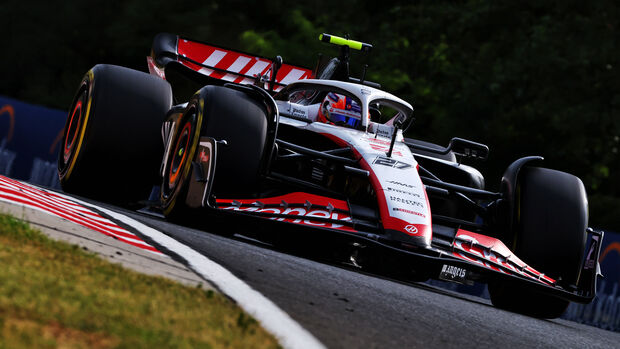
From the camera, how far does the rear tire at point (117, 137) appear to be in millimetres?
8422

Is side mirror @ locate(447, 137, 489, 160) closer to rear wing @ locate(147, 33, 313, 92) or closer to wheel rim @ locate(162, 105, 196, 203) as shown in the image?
wheel rim @ locate(162, 105, 196, 203)

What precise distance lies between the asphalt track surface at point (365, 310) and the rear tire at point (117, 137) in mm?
1555

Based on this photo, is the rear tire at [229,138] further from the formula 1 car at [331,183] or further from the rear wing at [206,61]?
the rear wing at [206,61]

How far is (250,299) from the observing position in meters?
4.15

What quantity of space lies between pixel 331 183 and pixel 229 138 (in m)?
1.06

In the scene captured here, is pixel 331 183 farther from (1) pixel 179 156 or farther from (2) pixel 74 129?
(2) pixel 74 129

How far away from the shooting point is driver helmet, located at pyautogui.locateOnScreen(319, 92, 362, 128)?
8484 millimetres

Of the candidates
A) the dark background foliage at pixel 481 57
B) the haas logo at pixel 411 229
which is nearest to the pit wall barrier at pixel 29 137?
the dark background foliage at pixel 481 57

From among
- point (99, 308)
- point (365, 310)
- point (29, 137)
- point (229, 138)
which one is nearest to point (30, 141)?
point (29, 137)

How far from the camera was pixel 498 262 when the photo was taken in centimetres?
684

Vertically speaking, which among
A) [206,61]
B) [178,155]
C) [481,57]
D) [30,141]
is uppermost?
[481,57]

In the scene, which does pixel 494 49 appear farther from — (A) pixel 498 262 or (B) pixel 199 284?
(B) pixel 199 284

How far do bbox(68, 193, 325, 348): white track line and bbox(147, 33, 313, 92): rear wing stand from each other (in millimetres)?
5031

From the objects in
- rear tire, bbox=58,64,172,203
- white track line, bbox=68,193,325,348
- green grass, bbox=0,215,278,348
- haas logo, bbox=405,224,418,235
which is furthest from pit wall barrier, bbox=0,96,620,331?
green grass, bbox=0,215,278,348
